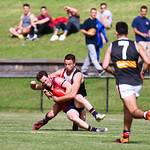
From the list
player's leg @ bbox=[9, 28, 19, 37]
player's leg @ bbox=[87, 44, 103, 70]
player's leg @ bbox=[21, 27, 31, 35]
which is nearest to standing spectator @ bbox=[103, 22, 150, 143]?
player's leg @ bbox=[87, 44, 103, 70]

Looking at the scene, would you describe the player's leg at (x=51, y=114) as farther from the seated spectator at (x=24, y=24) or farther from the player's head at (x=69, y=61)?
the seated spectator at (x=24, y=24)

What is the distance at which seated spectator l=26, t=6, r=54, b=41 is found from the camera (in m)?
20.6

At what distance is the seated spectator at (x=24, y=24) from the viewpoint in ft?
67.2

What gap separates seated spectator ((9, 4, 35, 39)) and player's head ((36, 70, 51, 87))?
11.4 meters

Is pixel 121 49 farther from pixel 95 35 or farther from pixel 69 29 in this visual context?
pixel 69 29

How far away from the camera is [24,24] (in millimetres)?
21266

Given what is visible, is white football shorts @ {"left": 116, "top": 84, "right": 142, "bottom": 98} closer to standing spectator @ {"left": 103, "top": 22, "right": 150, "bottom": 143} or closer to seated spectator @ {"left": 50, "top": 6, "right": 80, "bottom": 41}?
standing spectator @ {"left": 103, "top": 22, "right": 150, "bottom": 143}

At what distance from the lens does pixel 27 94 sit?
16422 millimetres

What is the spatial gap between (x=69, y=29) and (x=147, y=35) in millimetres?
5479

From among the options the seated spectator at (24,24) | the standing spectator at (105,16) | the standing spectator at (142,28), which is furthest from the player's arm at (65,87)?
the standing spectator at (105,16)

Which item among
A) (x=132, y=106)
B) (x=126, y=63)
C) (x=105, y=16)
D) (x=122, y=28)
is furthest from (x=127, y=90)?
(x=105, y=16)

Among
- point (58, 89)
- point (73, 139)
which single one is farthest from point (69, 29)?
point (73, 139)

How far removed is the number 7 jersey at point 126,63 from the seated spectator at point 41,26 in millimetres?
13325

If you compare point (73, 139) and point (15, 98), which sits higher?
point (73, 139)
